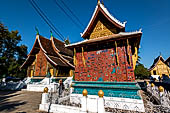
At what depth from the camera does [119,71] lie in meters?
6.96

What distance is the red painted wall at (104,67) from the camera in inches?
268

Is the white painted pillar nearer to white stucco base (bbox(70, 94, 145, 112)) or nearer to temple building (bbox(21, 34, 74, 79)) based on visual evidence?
white stucco base (bbox(70, 94, 145, 112))

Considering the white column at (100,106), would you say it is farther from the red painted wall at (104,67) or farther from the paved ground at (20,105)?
the paved ground at (20,105)

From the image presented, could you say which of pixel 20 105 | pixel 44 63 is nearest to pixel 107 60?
pixel 20 105

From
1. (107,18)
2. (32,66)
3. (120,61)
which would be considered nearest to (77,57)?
(120,61)

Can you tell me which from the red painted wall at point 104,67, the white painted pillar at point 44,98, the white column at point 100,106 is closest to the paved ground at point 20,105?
the white painted pillar at point 44,98

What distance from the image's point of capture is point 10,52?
23.2 metres

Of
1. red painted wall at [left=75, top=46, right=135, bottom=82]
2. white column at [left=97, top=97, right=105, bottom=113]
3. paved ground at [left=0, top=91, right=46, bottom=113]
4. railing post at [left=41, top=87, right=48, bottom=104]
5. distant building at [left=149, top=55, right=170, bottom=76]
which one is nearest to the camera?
white column at [left=97, top=97, right=105, bottom=113]

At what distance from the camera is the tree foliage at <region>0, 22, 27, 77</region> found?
20091 mm

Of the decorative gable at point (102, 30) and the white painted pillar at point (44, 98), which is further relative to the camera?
the decorative gable at point (102, 30)

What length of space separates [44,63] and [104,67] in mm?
12234

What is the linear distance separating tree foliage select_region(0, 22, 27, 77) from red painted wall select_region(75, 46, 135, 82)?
19.2 metres

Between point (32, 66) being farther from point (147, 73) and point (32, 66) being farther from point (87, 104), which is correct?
point (147, 73)

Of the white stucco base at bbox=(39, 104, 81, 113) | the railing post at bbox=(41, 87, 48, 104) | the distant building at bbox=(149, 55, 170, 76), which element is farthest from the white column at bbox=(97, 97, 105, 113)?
the distant building at bbox=(149, 55, 170, 76)
